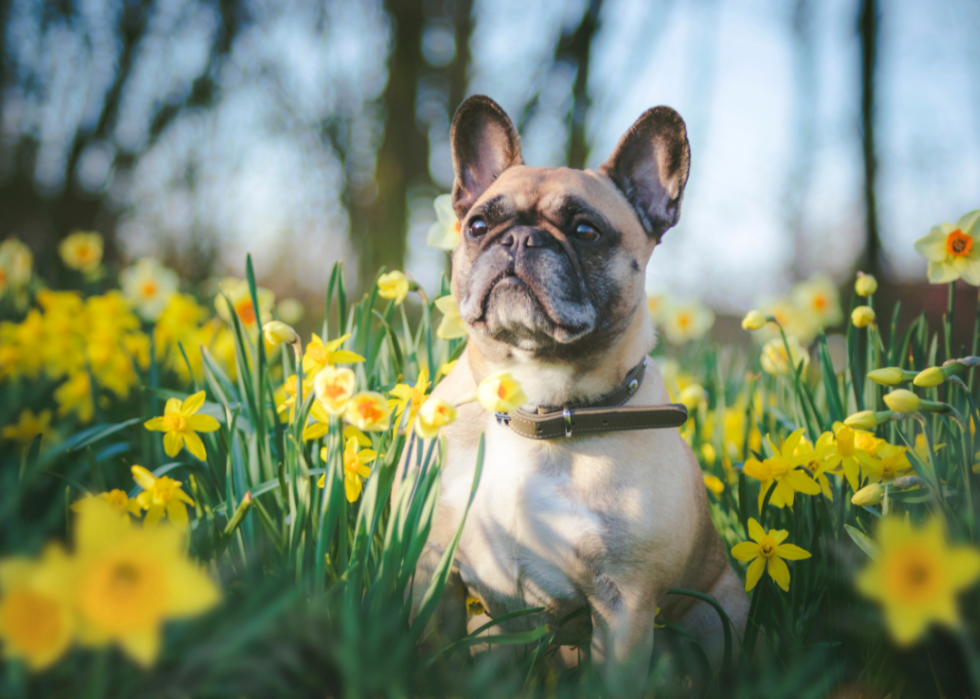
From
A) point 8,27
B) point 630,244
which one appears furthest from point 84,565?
point 8,27

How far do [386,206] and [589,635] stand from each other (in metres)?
6.28

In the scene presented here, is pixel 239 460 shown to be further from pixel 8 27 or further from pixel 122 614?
pixel 8 27

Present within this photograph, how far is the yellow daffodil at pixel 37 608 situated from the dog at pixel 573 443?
3.44ft

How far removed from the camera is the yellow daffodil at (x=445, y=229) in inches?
102

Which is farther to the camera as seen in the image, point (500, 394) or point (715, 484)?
point (715, 484)

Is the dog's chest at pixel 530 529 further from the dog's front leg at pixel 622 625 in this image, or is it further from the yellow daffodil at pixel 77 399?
the yellow daffodil at pixel 77 399

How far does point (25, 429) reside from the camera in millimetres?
2443

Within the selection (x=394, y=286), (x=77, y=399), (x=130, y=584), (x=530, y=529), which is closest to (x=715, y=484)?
(x=530, y=529)

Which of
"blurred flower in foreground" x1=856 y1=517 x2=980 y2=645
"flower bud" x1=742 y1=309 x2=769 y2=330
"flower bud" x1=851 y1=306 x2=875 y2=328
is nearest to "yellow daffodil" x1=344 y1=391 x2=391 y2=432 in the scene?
"blurred flower in foreground" x1=856 y1=517 x2=980 y2=645

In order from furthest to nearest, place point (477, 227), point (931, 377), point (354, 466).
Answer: point (477, 227) < point (354, 466) < point (931, 377)

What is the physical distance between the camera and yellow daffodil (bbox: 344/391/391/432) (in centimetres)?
118

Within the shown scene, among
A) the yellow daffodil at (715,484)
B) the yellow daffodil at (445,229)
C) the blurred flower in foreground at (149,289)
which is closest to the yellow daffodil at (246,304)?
the yellow daffodil at (445,229)

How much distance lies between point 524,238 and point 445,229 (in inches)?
30.4

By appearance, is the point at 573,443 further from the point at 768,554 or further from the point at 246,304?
the point at 246,304
